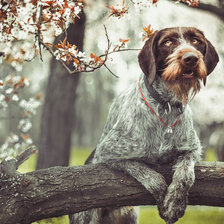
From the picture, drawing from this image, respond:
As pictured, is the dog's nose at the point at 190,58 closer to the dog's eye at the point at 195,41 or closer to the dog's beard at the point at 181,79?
the dog's beard at the point at 181,79

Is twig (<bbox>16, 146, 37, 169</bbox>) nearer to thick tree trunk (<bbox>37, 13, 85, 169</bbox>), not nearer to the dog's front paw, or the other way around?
the dog's front paw

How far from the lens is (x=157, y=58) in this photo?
151 inches

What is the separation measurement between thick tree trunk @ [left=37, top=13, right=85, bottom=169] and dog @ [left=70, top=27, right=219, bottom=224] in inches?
99.1

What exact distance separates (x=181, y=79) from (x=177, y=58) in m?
0.24

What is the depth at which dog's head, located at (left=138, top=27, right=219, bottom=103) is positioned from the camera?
139 inches

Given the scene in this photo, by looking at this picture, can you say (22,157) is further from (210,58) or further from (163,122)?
(210,58)

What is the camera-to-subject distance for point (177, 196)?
138 inches

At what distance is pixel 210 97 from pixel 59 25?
9735mm

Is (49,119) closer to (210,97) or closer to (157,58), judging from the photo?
(157,58)

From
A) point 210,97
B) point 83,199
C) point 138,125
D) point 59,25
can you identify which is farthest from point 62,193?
point 210,97

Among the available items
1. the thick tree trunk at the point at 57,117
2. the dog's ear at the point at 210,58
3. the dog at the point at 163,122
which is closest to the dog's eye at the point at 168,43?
the dog at the point at 163,122

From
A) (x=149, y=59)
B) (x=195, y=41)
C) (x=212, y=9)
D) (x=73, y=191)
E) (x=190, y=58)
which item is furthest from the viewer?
(x=212, y=9)

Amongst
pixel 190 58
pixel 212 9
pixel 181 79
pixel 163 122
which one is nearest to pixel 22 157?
pixel 163 122

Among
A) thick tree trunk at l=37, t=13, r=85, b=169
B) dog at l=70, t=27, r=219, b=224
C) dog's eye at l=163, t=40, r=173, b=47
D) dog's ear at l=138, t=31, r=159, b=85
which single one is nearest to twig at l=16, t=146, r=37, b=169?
dog at l=70, t=27, r=219, b=224
